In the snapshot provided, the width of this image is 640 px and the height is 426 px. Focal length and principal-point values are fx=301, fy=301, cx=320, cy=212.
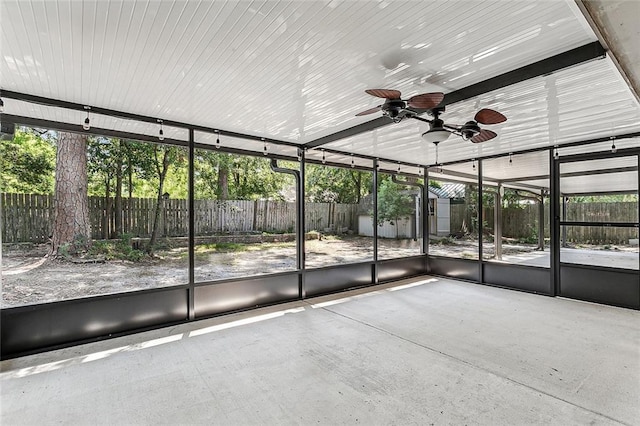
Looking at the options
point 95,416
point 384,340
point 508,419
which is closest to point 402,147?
point 384,340

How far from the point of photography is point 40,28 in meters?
1.92

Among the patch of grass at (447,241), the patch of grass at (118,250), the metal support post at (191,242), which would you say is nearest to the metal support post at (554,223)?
the patch of grass at (447,241)

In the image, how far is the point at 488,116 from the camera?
2656mm

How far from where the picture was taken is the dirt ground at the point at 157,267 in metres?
4.59

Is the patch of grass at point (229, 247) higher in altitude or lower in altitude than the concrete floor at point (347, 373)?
higher

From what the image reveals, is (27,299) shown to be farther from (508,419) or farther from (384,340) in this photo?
(508,419)

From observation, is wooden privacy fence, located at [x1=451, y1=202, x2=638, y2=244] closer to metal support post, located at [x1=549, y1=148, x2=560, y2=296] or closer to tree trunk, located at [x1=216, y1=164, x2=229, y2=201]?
metal support post, located at [x1=549, y1=148, x2=560, y2=296]

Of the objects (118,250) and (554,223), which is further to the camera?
(118,250)

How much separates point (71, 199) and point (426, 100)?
6.17m

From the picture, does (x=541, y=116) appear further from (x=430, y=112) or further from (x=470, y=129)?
(x=430, y=112)

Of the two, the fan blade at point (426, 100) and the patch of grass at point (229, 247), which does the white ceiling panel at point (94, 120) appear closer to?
the fan blade at point (426, 100)

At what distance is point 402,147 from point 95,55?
4272 millimetres

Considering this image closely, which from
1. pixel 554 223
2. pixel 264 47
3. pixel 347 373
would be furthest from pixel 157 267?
pixel 554 223

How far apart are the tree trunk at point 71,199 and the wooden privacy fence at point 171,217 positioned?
144 millimetres
